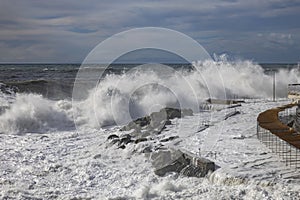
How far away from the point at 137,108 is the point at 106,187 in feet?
49.3

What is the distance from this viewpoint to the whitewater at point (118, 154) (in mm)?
9703

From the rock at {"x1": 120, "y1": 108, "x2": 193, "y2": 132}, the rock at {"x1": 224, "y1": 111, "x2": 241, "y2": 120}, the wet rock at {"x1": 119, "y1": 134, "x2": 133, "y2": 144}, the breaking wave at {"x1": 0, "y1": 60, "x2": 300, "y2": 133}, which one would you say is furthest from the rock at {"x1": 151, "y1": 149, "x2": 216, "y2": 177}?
the breaking wave at {"x1": 0, "y1": 60, "x2": 300, "y2": 133}

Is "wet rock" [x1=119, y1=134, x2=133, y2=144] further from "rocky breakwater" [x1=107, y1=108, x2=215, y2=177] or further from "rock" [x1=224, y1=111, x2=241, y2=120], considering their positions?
"rock" [x1=224, y1=111, x2=241, y2=120]

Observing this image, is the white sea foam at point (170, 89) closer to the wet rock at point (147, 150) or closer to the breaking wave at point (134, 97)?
the breaking wave at point (134, 97)

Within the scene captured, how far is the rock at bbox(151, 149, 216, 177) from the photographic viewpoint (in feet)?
→ 34.9

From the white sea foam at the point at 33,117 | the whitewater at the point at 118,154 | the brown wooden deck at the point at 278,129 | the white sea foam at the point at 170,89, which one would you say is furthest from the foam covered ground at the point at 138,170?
the white sea foam at the point at 170,89

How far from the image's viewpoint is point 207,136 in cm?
1505

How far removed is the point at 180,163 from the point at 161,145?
99.8 inches

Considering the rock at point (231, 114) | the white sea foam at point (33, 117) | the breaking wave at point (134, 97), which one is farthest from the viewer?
the breaking wave at point (134, 97)

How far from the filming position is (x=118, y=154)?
14211mm

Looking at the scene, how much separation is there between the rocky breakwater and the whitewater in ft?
0.87

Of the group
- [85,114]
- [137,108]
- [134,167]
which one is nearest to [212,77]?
[137,108]

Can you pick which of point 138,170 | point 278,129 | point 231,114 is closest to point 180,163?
point 138,170

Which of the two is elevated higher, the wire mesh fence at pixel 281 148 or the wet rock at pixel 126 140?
the wire mesh fence at pixel 281 148
